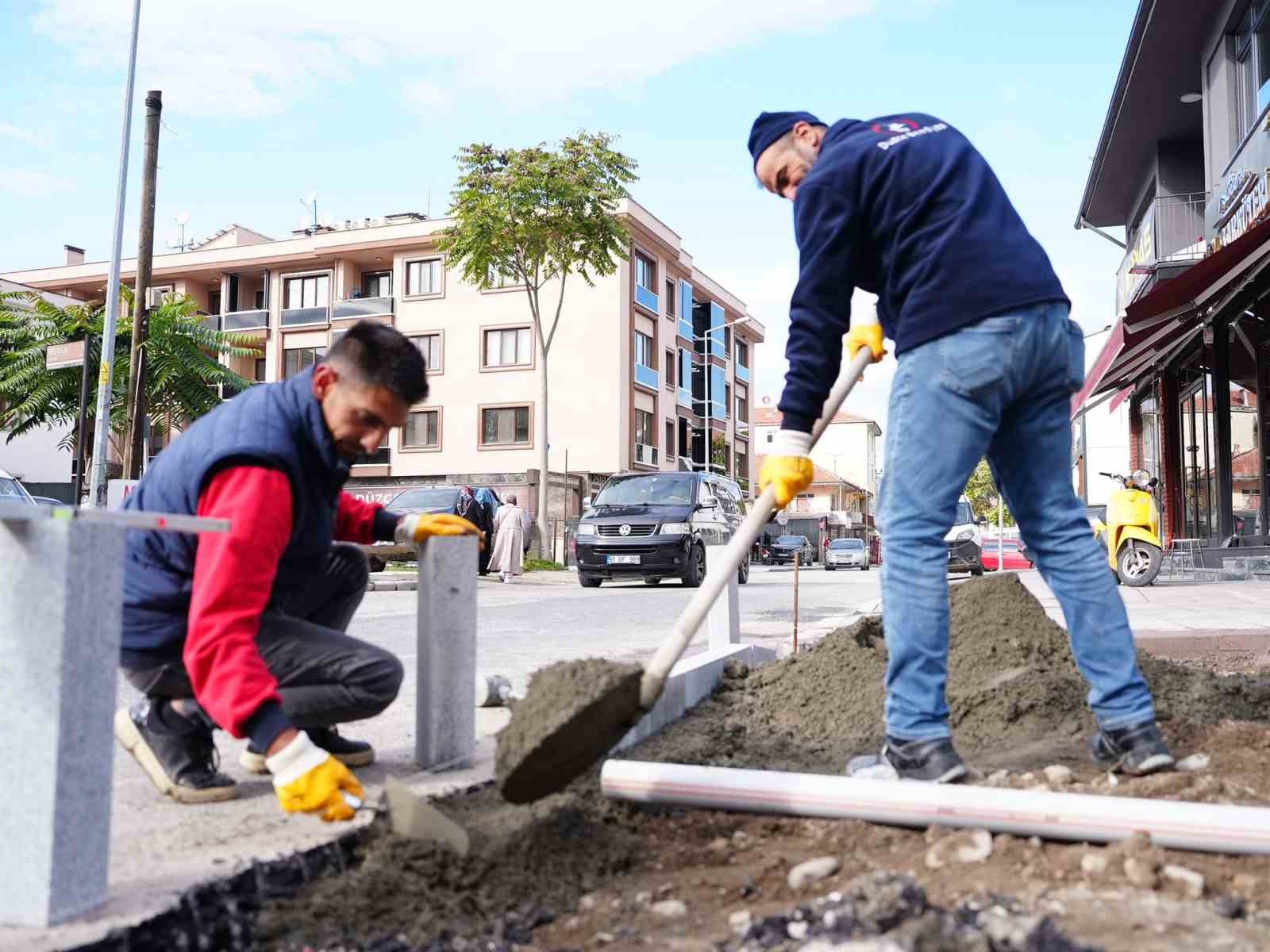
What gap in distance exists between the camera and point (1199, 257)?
16656 millimetres

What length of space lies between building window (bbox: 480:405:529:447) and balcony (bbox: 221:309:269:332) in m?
10.5

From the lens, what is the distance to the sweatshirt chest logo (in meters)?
2.94

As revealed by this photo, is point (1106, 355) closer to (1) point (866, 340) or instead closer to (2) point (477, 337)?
(1) point (866, 340)

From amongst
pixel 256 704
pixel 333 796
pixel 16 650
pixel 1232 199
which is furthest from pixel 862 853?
pixel 1232 199

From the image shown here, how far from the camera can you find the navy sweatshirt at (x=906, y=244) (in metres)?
2.88

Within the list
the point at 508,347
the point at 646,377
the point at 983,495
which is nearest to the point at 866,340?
the point at 508,347

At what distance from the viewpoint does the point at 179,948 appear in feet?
5.90

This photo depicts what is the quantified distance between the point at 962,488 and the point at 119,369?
2657 cm

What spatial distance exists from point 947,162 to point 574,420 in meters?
35.5

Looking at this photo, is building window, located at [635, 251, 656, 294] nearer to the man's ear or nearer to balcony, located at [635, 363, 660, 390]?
balcony, located at [635, 363, 660, 390]

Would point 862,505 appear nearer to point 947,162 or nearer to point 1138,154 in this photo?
point 1138,154

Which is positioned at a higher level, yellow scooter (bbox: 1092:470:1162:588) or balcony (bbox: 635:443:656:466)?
balcony (bbox: 635:443:656:466)

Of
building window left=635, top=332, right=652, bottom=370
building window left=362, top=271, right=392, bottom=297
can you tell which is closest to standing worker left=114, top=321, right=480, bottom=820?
building window left=635, top=332, right=652, bottom=370

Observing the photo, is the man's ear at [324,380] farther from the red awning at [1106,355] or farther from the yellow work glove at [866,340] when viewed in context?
the red awning at [1106,355]
